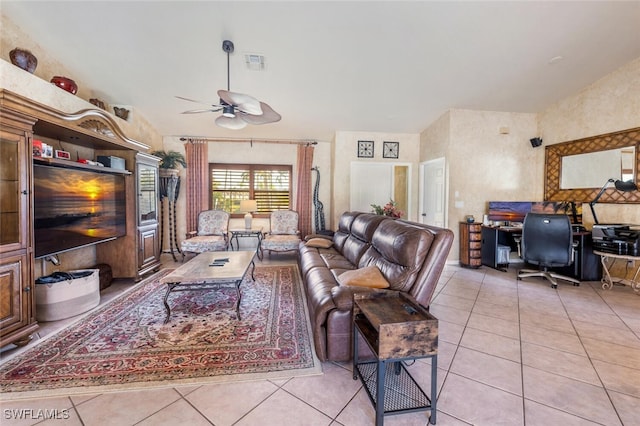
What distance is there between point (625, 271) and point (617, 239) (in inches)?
30.5

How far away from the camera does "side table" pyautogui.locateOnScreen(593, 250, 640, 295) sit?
11.0 feet

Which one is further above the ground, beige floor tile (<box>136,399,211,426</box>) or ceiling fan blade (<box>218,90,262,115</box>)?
ceiling fan blade (<box>218,90,262,115</box>)

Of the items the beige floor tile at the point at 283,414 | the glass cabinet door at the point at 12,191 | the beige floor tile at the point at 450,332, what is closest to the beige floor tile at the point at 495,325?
the beige floor tile at the point at 450,332

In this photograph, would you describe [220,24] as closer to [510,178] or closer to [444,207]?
[444,207]

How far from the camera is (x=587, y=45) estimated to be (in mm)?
3158

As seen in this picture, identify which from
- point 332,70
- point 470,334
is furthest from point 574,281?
point 332,70

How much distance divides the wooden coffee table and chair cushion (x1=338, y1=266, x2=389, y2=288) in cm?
108

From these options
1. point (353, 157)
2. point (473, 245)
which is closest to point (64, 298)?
point (353, 157)

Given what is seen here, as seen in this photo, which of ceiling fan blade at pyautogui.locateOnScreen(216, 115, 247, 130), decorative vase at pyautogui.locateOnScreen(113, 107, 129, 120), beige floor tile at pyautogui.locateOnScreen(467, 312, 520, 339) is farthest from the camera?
decorative vase at pyautogui.locateOnScreen(113, 107, 129, 120)

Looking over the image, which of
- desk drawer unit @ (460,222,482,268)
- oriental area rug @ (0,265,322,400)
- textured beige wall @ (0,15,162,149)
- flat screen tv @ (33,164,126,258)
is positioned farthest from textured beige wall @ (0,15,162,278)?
desk drawer unit @ (460,222,482,268)

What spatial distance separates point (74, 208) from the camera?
2.74 metres

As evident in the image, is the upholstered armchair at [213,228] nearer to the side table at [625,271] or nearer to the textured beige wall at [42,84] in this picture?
→ the textured beige wall at [42,84]

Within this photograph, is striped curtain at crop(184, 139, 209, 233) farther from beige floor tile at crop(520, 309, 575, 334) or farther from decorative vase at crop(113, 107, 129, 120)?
beige floor tile at crop(520, 309, 575, 334)

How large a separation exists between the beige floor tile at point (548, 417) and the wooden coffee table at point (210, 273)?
2182 mm
